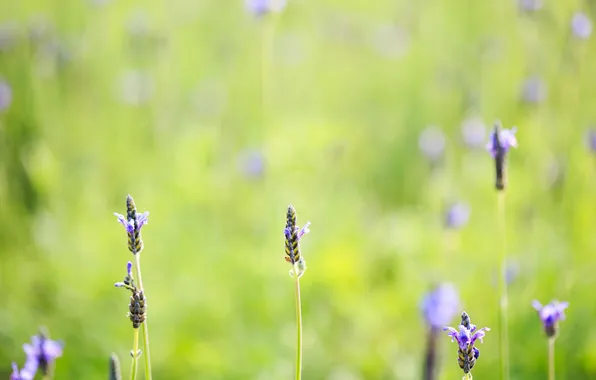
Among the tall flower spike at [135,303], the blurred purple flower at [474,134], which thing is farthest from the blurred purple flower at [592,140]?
the tall flower spike at [135,303]

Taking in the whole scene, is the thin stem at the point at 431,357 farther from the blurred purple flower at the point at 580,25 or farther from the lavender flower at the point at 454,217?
the blurred purple flower at the point at 580,25

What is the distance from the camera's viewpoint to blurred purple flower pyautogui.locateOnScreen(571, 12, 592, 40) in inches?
108

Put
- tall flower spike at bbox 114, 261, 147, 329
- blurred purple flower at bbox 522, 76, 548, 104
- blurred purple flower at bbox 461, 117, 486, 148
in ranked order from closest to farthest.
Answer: tall flower spike at bbox 114, 261, 147, 329
blurred purple flower at bbox 522, 76, 548, 104
blurred purple flower at bbox 461, 117, 486, 148

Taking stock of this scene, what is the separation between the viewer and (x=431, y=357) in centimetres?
184

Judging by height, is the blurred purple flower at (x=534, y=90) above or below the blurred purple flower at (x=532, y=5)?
below

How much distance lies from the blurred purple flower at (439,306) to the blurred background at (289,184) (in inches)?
9.1

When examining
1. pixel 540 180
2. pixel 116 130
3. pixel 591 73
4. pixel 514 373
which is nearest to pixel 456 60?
pixel 591 73

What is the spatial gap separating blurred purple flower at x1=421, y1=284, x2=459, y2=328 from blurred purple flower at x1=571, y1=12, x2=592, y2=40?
53.9 inches

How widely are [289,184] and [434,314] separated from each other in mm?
1303

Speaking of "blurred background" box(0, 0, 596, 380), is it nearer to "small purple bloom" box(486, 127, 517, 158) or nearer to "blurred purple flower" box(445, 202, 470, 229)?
"blurred purple flower" box(445, 202, 470, 229)

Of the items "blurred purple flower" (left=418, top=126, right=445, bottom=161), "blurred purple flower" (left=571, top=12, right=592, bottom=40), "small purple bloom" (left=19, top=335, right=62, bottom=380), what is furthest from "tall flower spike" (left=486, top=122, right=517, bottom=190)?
"blurred purple flower" (left=418, top=126, right=445, bottom=161)

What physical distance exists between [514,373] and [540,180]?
1.05 meters

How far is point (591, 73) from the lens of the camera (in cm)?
334

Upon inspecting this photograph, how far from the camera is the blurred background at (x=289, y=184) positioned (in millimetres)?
2318
